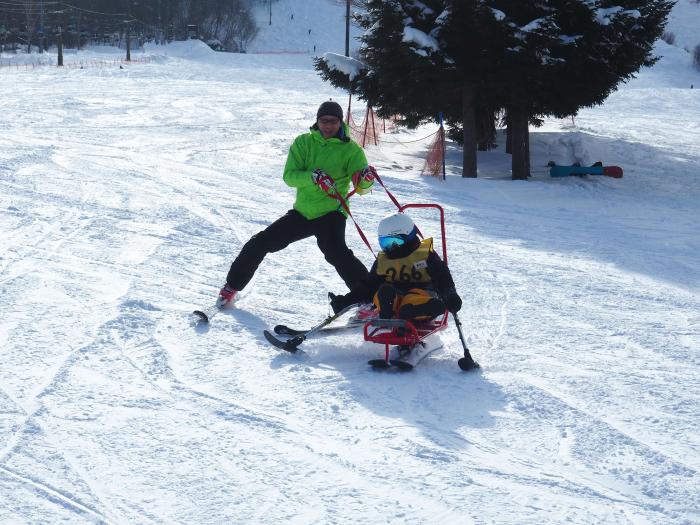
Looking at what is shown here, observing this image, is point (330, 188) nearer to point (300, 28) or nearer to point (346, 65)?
point (346, 65)

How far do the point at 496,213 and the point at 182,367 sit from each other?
6936 mm

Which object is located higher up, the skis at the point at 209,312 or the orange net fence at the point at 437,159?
the orange net fence at the point at 437,159

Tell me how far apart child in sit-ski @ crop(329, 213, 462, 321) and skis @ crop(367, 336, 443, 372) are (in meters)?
0.22

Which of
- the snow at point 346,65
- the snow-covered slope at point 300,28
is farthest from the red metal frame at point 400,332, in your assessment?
the snow-covered slope at point 300,28

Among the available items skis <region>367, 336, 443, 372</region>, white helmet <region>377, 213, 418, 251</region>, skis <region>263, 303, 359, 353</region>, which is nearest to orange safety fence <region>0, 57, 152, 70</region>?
skis <region>263, 303, 359, 353</region>

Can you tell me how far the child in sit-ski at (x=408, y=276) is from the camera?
5445 millimetres

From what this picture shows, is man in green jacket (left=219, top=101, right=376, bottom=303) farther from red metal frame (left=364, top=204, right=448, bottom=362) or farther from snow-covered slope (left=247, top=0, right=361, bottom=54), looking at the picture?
snow-covered slope (left=247, top=0, right=361, bottom=54)

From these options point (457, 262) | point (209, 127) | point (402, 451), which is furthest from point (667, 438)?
point (209, 127)

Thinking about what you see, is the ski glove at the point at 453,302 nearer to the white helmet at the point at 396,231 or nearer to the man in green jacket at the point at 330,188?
the white helmet at the point at 396,231

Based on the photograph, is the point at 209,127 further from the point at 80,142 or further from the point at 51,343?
the point at 51,343

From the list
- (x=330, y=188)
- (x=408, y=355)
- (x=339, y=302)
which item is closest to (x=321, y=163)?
(x=330, y=188)

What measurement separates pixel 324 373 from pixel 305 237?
143 centimetres

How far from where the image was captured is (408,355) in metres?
5.52

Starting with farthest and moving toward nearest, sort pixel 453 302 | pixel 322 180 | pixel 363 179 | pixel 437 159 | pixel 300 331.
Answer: pixel 437 159
pixel 363 179
pixel 322 180
pixel 300 331
pixel 453 302
